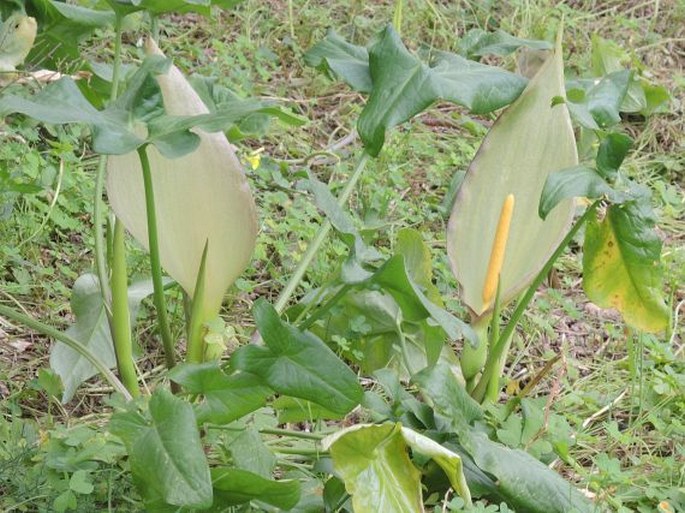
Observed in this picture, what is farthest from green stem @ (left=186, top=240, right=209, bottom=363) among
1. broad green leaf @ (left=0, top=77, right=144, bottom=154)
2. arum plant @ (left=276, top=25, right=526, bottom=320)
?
broad green leaf @ (left=0, top=77, right=144, bottom=154)

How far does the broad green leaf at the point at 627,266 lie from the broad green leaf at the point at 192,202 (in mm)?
506

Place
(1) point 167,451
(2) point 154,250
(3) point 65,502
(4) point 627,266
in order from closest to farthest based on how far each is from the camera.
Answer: (1) point 167,451
(3) point 65,502
(2) point 154,250
(4) point 627,266

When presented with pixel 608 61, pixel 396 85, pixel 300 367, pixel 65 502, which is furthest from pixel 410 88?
pixel 608 61

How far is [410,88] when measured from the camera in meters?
1.57

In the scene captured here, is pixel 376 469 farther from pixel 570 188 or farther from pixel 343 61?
pixel 343 61

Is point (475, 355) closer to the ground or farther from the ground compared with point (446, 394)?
closer to the ground

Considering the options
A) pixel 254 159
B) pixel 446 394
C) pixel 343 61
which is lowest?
pixel 254 159

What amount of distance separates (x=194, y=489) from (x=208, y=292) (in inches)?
19.1

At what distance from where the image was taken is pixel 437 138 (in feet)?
8.98

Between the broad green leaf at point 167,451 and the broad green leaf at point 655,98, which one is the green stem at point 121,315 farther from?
the broad green leaf at point 655,98

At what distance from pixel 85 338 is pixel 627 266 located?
808 millimetres

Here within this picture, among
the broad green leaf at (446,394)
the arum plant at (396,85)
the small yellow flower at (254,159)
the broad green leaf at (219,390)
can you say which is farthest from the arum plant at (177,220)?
the small yellow flower at (254,159)

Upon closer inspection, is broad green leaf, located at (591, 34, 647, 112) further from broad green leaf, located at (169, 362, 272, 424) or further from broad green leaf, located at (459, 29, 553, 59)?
broad green leaf, located at (169, 362, 272, 424)

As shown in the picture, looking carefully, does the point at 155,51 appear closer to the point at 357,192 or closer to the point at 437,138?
the point at 357,192
